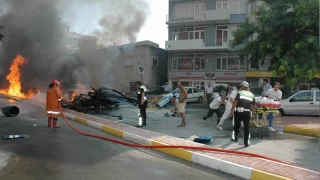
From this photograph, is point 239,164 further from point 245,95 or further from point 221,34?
point 221,34

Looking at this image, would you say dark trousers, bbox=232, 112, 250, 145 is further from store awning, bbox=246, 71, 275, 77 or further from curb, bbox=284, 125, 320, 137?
store awning, bbox=246, 71, 275, 77

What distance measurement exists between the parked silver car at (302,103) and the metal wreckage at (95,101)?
7.82 m

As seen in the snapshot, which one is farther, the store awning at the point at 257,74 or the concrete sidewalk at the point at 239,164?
the store awning at the point at 257,74

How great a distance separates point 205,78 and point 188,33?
4720 millimetres

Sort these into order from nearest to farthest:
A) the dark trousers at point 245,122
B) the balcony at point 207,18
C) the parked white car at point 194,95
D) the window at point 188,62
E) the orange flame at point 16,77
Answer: the dark trousers at point 245,122 < the parked white car at point 194,95 < the orange flame at point 16,77 < the balcony at point 207,18 < the window at point 188,62

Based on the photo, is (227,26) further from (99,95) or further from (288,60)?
(99,95)

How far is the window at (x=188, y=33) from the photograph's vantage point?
87.8ft

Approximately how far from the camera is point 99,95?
14.0m

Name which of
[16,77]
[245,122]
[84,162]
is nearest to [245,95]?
[245,122]

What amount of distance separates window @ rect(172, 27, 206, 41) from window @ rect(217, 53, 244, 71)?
273 cm

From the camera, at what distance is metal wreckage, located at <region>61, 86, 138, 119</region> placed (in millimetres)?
13312

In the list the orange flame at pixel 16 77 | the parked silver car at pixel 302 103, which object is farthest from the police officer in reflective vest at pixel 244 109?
the orange flame at pixel 16 77

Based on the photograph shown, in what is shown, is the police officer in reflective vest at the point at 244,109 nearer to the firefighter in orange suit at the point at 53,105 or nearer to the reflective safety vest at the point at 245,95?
the reflective safety vest at the point at 245,95

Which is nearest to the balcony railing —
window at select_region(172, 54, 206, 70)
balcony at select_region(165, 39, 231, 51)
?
balcony at select_region(165, 39, 231, 51)
